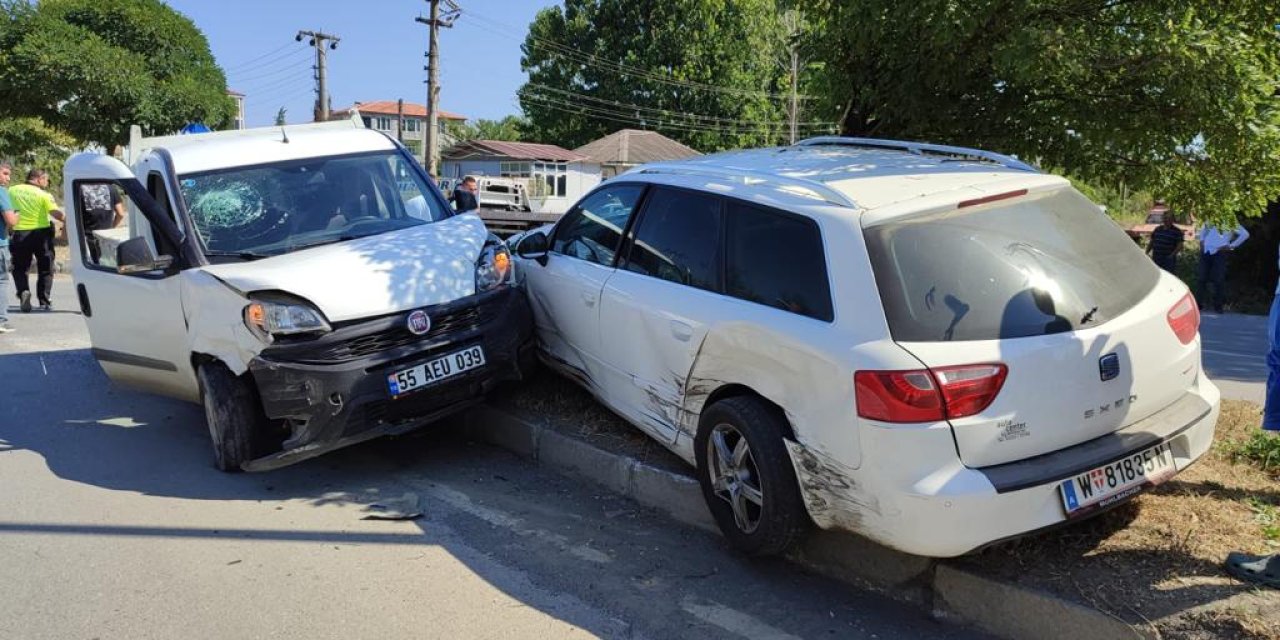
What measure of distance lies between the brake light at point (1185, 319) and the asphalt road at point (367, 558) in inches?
62.5

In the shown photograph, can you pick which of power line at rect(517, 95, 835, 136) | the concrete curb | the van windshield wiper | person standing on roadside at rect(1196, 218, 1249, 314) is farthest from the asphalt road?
power line at rect(517, 95, 835, 136)

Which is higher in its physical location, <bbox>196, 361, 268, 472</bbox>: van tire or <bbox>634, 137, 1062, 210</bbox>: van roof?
<bbox>634, 137, 1062, 210</bbox>: van roof

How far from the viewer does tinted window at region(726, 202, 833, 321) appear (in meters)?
3.62

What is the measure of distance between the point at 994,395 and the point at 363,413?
10.9 feet

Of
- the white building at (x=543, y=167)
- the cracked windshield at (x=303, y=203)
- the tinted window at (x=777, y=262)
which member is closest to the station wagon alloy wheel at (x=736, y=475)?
the tinted window at (x=777, y=262)

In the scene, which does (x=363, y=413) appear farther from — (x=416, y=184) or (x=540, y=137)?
(x=540, y=137)

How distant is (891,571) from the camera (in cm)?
371

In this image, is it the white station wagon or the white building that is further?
the white building

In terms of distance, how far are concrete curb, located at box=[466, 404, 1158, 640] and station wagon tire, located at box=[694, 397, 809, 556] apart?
295 millimetres

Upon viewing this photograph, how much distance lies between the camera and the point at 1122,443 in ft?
11.2

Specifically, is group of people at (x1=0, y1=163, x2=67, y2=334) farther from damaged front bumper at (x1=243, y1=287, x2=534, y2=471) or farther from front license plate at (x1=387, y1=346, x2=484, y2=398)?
front license plate at (x1=387, y1=346, x2=484, y2=398)

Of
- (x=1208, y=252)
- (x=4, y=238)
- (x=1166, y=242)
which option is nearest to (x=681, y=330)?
(x=4, y=238)

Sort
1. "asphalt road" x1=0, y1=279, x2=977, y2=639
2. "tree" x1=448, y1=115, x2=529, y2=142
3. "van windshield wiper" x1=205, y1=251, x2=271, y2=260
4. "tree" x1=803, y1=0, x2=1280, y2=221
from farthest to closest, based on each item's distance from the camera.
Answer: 1. "tree" x1=448, y1=115, x2=529, y2=142
2. "van windshield wiper" x1=205, y1=251, x2=271, y2=260
3. "tree" x1=803, y1=0, x2=1280, y2=221
4. "asphalt road" x1=0, y1=279, x2=977, y2=639

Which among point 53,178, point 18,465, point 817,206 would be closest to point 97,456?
point 18,465
